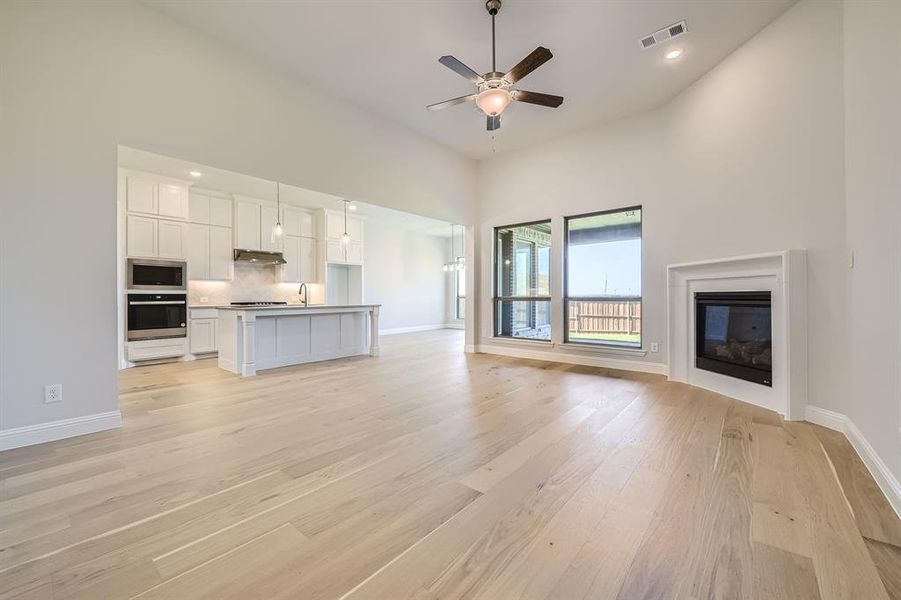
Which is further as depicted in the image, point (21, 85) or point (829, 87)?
point (829, 87)

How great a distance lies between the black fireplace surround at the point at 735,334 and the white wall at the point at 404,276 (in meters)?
7.36

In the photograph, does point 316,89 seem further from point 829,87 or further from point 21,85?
point 829,87

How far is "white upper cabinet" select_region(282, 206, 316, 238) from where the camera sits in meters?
7.66

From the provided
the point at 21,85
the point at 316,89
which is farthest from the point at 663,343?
the point at 21,85

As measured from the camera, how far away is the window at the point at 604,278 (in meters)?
5.05

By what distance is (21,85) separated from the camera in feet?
8.29

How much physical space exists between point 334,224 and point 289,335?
3691mm

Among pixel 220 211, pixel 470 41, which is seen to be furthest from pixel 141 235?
pixel 470 41

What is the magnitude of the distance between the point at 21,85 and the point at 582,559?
4.46m

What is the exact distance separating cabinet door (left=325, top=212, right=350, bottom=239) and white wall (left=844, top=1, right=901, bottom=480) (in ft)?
25.9

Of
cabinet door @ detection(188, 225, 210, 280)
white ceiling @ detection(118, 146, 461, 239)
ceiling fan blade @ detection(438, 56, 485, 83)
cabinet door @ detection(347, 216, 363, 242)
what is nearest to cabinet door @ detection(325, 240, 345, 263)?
cabinet door @ detection(347, 216, 363, 242)

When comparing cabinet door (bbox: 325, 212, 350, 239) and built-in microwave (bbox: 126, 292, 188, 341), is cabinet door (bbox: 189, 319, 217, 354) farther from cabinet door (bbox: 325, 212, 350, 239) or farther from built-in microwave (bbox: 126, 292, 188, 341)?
cabinet door (bbox: 325, 212, 350, 239)

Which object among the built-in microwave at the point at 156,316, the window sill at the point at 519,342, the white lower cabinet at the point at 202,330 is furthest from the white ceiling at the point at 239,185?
the window sill at the point at 519,342

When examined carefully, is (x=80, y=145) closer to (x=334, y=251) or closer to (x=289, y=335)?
(x=289, y=335)
